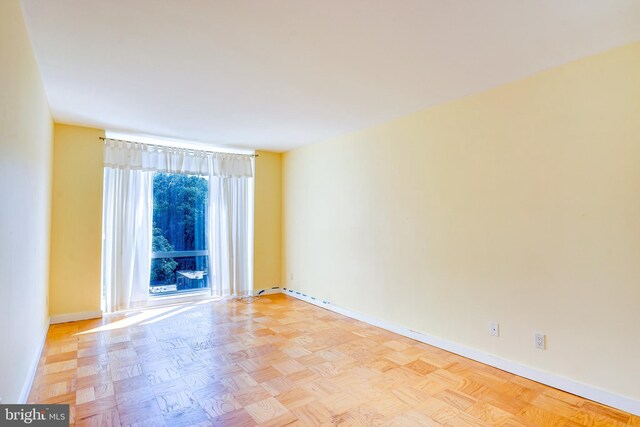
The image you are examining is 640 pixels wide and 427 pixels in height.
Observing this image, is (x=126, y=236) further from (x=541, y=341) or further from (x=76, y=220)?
(x=541, y=341)

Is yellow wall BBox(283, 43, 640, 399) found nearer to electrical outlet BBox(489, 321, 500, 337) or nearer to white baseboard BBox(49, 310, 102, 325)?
electrical outlet BBox(489, 321, 500, 337)

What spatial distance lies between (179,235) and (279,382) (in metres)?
3.06

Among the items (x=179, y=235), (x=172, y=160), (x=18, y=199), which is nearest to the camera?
(x=18, y=199)

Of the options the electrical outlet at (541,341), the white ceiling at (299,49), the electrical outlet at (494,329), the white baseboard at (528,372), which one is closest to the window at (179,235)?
the white ceiling at (299,49)

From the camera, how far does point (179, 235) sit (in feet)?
15.6

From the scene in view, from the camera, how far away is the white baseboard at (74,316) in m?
3.74

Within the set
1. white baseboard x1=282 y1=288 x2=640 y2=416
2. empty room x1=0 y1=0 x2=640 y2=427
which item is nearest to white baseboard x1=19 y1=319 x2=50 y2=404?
empty room x1=0 y1=0 x2=640 y2=427

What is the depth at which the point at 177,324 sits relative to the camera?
12.3 ft

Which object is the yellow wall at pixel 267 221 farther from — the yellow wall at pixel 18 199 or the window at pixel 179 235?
the yellow wall at pixel 18 199

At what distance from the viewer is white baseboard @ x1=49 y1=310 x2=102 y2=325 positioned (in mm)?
3736

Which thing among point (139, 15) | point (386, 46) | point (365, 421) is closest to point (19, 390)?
point (365, 421)

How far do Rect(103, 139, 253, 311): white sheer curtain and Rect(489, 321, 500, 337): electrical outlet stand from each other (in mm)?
3468

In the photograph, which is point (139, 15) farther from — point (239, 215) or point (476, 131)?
point (239, 215)

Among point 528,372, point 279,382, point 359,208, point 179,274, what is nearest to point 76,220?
point 179,274
